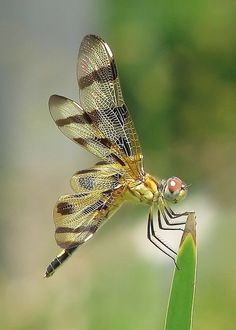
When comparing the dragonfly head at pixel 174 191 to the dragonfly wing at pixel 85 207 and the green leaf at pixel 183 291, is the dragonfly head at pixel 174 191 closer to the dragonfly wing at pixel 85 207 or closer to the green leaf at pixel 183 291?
the dragonfly wing at pixel 85 207

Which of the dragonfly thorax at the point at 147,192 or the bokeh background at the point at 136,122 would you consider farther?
the bokeh background at the point at 136,122

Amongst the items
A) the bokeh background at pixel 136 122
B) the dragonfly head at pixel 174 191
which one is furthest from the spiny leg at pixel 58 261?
the bokeh background at pixel 136 122

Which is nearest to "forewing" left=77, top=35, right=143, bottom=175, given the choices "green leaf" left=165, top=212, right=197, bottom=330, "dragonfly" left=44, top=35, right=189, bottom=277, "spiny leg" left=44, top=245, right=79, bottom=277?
"dragonfly" left=44, top=35, right=189, bottom=277

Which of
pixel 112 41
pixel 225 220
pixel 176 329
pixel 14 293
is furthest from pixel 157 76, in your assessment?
pixel 176 329

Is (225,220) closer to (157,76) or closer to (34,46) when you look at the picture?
(157,76)

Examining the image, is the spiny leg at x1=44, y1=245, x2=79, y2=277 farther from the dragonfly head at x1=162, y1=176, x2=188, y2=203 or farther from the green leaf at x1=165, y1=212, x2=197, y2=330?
the green leaf at x1=165, y1=212, x2=197, y2=330

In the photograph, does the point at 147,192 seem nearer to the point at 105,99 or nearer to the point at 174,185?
the point at 174,185

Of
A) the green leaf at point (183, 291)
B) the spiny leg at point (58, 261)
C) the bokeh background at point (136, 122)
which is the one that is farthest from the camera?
the bokeh background at point (136, 122)
